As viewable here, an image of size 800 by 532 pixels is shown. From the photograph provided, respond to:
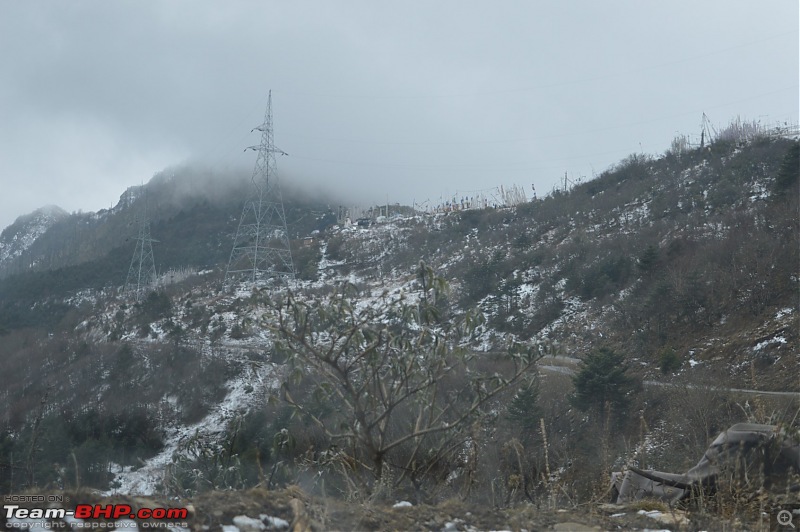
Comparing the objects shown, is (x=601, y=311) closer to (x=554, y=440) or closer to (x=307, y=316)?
(x=554, y=440)

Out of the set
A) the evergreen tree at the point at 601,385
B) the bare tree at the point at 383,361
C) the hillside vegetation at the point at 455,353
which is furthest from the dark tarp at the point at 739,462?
the evergreen tree at the point at 601,385

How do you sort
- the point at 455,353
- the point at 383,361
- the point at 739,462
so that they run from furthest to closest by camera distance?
the point at 455,353 → the point at 383,361 → the point at 739,462

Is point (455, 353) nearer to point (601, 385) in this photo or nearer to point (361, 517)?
point (361, 517)

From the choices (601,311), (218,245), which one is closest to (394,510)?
(601,311)

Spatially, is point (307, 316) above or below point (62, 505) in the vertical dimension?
above

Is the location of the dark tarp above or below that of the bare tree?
below

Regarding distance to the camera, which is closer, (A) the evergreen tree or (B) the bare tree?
(B) the bare tree

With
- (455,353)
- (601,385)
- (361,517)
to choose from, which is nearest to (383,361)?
(455,353)

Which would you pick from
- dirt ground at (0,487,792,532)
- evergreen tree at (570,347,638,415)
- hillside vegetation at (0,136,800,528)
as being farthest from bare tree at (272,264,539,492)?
evergreen tree at (570,347,638,415)

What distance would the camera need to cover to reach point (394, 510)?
3045mm

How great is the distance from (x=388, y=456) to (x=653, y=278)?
69.5 feet

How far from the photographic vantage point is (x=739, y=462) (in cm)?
360

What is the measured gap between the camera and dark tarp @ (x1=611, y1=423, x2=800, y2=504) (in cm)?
373

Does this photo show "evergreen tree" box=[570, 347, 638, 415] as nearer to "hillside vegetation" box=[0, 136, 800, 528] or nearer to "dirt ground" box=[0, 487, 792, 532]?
"hillside vegetation" box=[0, 136, 800, 528]
